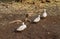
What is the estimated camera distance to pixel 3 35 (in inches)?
262

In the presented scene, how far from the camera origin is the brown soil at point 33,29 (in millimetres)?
6574

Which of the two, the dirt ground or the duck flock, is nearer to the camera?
the dirt ground

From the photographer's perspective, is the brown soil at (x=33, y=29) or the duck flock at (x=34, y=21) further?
the duck flock at (x=34, y=21)

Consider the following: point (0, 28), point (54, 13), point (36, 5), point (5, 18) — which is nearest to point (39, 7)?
point (36, 5)

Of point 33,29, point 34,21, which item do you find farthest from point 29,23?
point 33,29

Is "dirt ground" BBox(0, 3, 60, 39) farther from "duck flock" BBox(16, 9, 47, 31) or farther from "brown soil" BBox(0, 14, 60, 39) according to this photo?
"duck flock" BBox(16, 9, 47, 31)

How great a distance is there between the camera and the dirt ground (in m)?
6.62

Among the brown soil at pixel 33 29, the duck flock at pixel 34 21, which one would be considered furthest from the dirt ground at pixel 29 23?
the duck flock at pixel 34 21

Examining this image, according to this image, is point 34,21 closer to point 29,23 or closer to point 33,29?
point 29,23

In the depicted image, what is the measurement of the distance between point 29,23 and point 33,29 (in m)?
0.46

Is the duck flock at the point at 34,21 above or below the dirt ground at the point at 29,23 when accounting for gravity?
above

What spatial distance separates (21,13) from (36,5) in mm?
919

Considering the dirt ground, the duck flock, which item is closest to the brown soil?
the dirt ground

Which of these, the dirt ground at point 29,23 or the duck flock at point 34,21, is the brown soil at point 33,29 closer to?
the dirt ground at point 29,23
